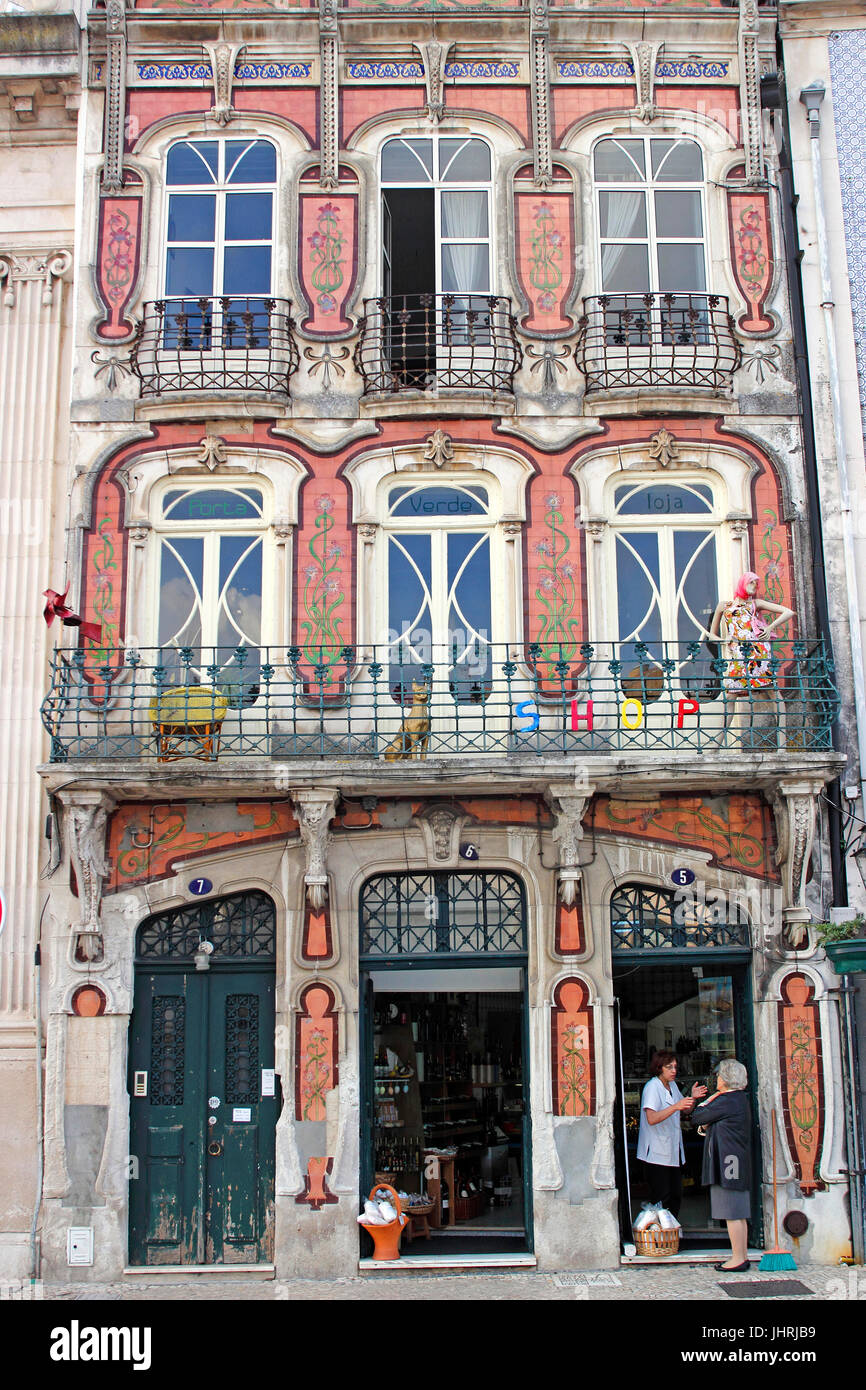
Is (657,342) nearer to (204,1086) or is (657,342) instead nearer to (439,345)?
(439,345)

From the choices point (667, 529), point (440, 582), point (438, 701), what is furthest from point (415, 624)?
point (667, 529)

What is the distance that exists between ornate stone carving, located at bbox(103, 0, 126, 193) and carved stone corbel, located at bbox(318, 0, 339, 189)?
2236mm

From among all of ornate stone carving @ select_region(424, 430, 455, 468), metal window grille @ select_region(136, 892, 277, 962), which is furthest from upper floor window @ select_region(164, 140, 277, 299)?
metal window grille @ select_region(136, 892, 277, 962)

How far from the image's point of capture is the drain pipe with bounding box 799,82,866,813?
1520 cm

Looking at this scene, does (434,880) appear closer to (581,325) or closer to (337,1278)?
(337,1278)

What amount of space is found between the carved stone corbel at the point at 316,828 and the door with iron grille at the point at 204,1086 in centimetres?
77

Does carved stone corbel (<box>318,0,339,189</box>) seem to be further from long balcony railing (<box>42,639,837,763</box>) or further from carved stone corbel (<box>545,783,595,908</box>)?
carved stone corbel (<box>545,783,595,908</box>)

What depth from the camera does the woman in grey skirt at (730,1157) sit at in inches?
537

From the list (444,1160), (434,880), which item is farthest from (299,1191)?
(434,880)

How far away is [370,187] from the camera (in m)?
16.5

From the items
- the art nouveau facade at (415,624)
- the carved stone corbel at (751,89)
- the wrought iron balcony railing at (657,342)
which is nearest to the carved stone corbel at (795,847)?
the art nouveau facade at (415,624)

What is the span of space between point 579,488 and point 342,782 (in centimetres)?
421

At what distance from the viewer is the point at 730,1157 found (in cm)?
1364

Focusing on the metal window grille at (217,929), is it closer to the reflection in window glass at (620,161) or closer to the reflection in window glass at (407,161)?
the reflection in window glass at (407,161)
